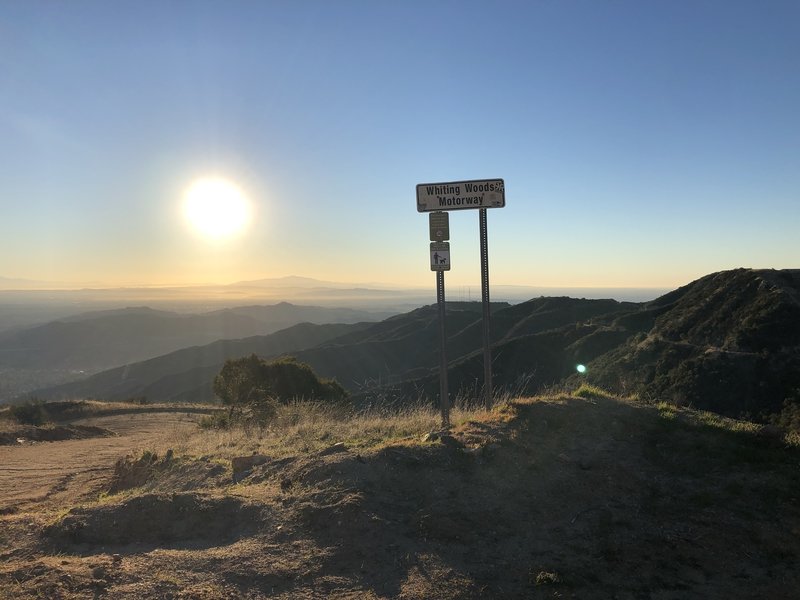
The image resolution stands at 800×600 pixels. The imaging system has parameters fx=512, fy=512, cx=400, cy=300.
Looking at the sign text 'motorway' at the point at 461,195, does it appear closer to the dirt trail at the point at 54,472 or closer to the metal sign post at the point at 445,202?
the metal sign post at the point at 445,202

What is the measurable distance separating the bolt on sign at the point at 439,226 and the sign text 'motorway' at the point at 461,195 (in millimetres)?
112

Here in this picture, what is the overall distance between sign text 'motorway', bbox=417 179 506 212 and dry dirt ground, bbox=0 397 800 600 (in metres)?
2.52

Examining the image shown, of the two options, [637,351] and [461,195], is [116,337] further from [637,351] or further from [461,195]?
[461,195]

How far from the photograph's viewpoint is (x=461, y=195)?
609 cm

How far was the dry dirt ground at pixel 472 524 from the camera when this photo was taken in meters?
3.26

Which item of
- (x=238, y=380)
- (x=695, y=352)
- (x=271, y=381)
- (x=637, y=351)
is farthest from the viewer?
(x=637, y=351)

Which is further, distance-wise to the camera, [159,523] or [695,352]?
[695,352]

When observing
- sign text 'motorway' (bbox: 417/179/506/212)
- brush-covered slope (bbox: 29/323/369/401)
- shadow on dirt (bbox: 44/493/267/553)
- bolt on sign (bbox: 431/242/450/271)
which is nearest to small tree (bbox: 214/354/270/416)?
bolt on sign (bbox: 431/242/450/271)

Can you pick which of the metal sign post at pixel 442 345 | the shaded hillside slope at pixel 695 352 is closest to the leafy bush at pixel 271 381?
the shaded hillside slope at pixel 695 352

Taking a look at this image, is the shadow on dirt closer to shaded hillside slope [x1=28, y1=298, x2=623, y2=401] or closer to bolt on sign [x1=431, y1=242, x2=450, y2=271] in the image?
bolt on sign [x1=431, y1=242, x2=450, y2=271]

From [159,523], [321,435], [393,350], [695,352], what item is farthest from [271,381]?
[393,350]

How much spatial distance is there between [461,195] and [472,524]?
3.67m

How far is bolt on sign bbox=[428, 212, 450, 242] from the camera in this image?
598 cm

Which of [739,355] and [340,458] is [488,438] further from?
[739,355]
